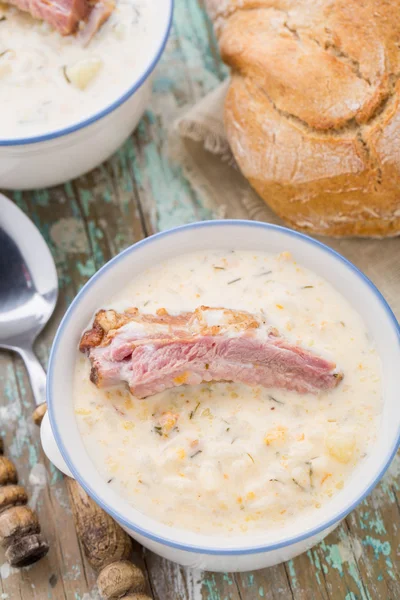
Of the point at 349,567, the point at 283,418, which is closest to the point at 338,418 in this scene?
the point at 283,418

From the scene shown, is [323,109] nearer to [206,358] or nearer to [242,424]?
[206,358]

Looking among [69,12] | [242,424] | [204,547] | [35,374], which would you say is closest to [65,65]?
A: [69,12]

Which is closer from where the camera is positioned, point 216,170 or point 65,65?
point 65,65

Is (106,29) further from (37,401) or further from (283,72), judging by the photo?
(37,401)

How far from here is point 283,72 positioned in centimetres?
220

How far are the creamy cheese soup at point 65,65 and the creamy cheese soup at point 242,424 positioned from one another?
566mm

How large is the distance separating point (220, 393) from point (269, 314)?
23 cm

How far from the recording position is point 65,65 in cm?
224

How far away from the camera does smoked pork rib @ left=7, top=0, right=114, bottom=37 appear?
87.4 inches

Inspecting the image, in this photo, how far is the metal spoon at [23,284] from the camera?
2.31 meters

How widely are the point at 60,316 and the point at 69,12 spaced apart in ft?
2.91

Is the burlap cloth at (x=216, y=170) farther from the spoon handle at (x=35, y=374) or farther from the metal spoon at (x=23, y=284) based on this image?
the spoon handle at (x=35, y=374)

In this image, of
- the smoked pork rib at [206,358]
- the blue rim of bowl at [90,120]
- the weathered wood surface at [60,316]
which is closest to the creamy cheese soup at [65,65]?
the blue rim of bowl at [90,120]

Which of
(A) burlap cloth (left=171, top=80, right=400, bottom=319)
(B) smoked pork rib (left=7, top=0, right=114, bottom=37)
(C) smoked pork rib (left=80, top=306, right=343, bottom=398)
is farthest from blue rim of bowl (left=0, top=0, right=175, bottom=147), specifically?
(C) smoked pork rib (left=80, top=306, right=343, bottom=398)
